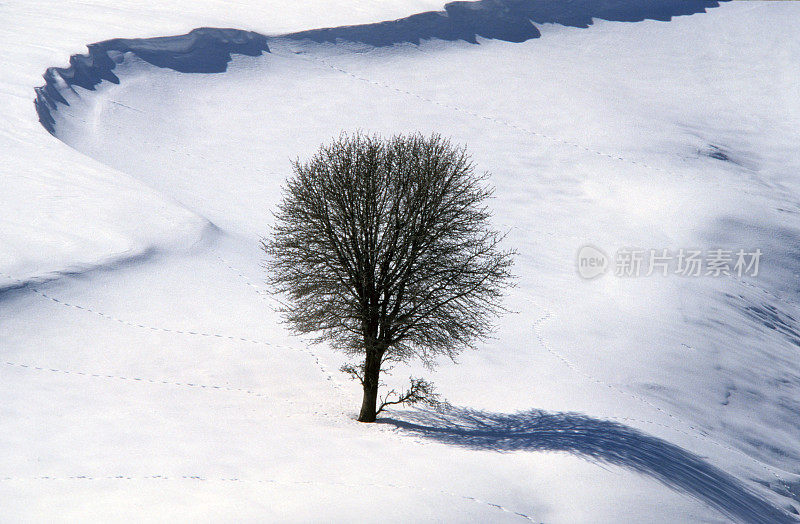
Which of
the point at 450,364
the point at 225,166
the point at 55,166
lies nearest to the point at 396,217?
the point at 450,364

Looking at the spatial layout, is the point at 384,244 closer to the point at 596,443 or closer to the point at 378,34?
the point at 596,443

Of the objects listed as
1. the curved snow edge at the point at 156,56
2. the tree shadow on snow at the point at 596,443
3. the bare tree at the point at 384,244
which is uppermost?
the curved snow edge at the point at 156,56

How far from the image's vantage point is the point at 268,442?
16.6 metres

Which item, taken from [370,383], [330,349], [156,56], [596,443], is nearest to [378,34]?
[156,56]

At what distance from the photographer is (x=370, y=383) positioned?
→ 20.8 metres

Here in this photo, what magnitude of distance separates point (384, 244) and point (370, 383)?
4598mm

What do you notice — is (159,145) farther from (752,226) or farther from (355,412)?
(752,226)

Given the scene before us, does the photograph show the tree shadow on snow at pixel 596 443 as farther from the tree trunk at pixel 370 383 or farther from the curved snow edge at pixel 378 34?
the curved snow edge at pixel 378 34

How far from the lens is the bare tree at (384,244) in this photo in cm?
1916

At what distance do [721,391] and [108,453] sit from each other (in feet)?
94.3

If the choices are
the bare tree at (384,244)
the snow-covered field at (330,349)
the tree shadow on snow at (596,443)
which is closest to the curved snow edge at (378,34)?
the snow-covered field at (330,349)

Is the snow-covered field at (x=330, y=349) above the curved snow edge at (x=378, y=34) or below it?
below

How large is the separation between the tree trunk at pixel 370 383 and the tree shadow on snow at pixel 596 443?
0.61 meters

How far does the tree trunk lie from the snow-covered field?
1.06 metres
